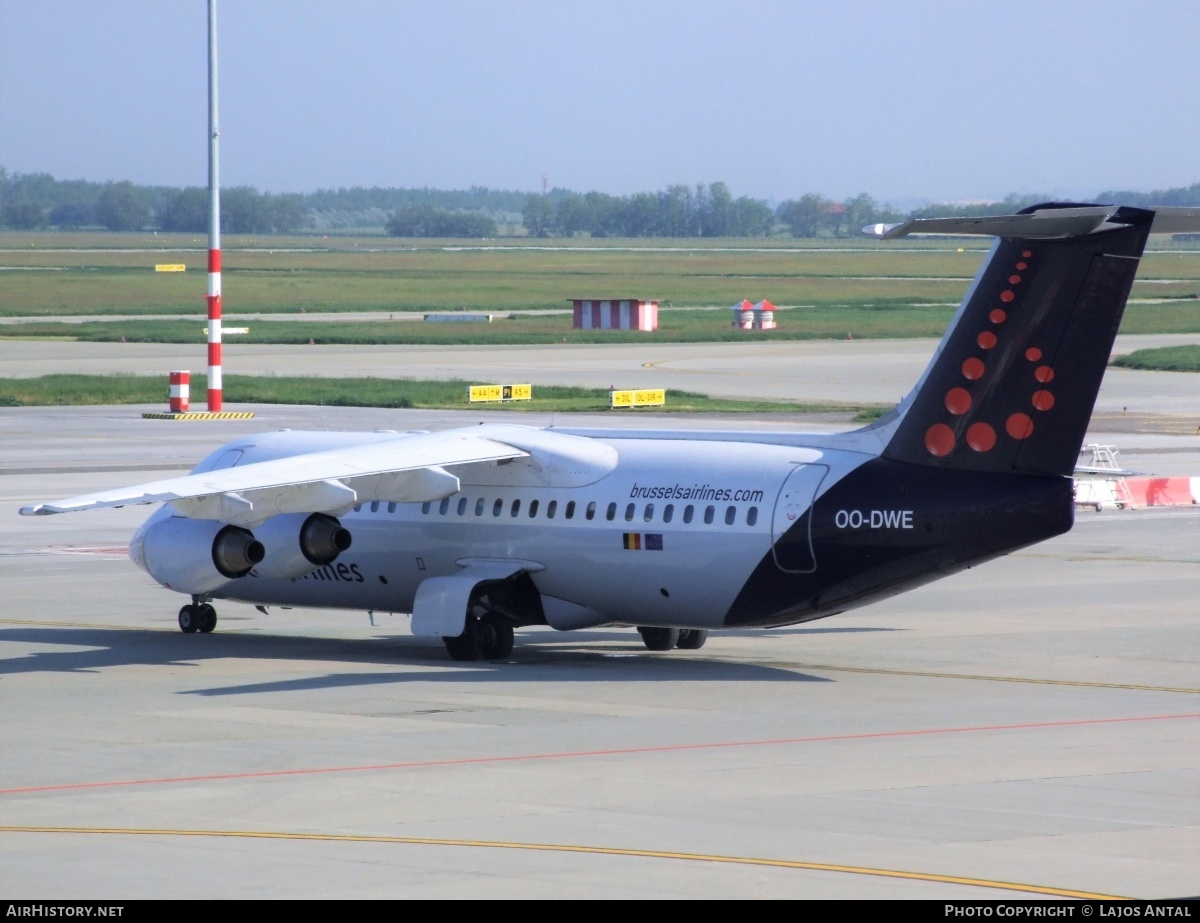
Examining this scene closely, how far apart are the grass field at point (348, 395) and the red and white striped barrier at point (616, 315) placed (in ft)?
108

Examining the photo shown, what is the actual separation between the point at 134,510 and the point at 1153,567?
2223 centimetres

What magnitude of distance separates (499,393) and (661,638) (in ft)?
135

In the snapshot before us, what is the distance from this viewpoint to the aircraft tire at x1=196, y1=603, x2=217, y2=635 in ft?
99.6

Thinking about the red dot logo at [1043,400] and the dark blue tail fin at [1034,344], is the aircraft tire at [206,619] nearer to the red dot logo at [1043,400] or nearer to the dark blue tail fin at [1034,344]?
the dark blue tail fin at [1034,344]

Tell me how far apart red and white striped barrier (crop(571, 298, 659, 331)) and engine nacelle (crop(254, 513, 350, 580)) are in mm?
80566

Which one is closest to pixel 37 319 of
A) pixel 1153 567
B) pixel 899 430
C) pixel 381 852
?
pixel 1153 567

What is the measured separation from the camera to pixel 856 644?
28.9m

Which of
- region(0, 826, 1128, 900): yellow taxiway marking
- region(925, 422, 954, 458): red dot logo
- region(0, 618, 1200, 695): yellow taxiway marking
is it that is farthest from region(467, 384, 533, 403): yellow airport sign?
region(0, 826, 1128, 900): yellow taxiway marking

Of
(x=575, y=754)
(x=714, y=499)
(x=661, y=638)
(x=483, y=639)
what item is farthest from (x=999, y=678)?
(x=575, y=754)

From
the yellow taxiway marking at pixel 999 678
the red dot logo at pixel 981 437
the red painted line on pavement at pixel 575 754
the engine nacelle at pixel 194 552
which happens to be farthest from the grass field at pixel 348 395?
the red painted line on pavement at pixel 575 754

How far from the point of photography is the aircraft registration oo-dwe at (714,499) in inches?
971

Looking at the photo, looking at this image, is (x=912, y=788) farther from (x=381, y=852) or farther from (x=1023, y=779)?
(x=381, y=852)

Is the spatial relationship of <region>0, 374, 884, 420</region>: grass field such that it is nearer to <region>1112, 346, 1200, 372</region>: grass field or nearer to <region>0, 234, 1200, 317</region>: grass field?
<region>1112, 346, 1200, 372</region>: grass field

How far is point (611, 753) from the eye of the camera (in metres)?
20.3
